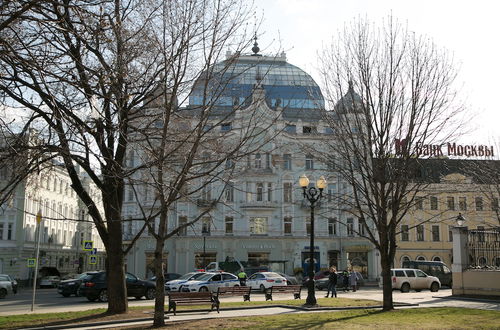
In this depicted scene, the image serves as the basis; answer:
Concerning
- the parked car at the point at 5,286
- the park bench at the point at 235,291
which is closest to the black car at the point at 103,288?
the park bench at the point at 235,291

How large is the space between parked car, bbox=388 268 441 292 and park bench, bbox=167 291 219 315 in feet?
65.1

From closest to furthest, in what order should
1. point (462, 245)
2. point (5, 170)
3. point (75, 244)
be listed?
1. point (5, 170)
2. point (462, 245)
3. point (75, 244)

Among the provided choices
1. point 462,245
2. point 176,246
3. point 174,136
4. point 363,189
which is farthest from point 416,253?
point 174,136

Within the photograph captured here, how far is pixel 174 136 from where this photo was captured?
15.8 metres

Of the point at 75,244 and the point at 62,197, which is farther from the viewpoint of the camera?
the point at 75,244

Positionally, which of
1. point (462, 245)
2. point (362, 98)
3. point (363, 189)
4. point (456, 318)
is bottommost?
point (456, 318)

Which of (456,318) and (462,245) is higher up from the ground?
(462,245)

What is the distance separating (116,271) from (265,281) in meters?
19.6

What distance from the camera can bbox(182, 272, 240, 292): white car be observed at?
31.3 meters

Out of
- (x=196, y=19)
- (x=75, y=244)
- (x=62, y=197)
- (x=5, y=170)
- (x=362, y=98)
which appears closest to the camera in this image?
(x=196, y=19)

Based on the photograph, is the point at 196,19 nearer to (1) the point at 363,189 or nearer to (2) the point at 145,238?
(1) the point at 363,189

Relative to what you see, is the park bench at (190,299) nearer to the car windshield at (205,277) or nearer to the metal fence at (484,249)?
the car windshield at (205,277)

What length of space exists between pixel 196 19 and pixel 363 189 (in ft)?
29.5

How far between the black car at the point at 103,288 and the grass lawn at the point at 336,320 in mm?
8376
